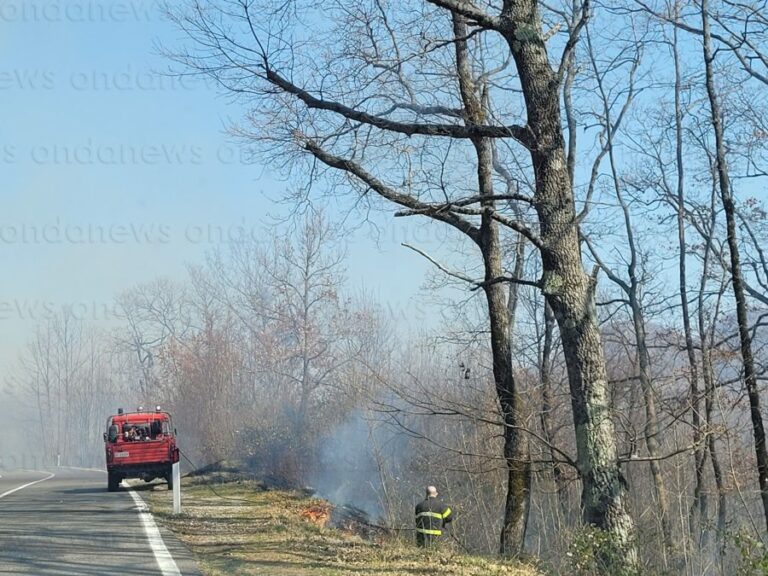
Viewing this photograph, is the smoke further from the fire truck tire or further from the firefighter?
the firefighter

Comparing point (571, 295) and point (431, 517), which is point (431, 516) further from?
point (571, 295)

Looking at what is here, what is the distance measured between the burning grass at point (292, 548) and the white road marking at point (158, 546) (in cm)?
27

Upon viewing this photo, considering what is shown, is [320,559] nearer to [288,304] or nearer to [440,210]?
[440,210]

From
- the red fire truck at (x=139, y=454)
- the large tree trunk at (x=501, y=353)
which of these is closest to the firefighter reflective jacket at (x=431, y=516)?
the large tree trunk at (x=501, y=353)

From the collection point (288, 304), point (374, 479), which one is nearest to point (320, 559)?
point (374, 479)

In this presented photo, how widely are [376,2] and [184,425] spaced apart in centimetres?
3453

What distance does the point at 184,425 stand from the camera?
4431 cm

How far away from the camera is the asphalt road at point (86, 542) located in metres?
9.87

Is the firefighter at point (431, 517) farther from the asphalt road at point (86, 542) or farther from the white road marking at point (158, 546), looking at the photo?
the white road marking at point (158, 546)

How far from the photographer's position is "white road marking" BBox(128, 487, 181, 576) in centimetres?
961

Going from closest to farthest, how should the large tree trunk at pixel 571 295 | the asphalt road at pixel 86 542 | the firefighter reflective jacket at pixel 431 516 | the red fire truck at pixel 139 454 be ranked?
the asphalt road at pixel 86 542, the large tree trunk at pixel 571 295, the firefighter reflective jacket at pixel 431 516, the red fire truck at pixel 139 454

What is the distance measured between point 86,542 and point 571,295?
7.36 m

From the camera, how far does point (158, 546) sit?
11.7 meters

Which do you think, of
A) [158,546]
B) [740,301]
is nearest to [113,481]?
[158,546]
